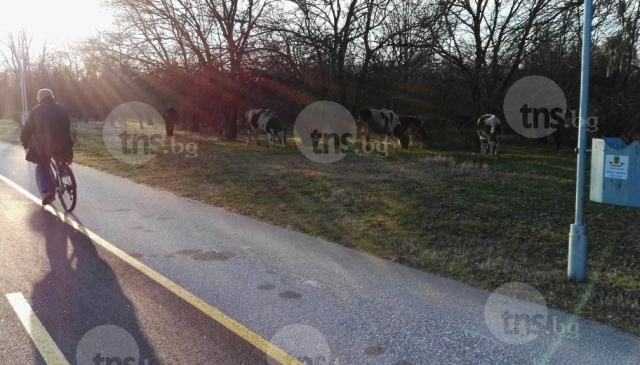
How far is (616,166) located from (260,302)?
4415 mm

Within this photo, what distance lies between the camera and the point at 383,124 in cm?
2142

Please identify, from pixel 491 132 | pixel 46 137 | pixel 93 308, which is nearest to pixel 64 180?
pixel 46 137

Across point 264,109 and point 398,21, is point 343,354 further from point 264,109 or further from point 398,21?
point 264,109

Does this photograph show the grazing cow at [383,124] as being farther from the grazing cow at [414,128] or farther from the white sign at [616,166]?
the white sign at [616,166]

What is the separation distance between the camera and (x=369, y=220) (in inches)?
325

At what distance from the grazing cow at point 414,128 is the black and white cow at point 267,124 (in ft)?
18.4

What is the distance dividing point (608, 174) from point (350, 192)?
5149mm

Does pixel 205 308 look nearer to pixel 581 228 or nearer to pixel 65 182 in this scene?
pixel 581 228

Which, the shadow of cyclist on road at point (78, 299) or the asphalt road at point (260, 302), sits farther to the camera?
the shadow of cyclist on road at point (78, 299)

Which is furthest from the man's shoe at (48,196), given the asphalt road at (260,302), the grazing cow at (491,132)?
the grazing cow at (491,132)

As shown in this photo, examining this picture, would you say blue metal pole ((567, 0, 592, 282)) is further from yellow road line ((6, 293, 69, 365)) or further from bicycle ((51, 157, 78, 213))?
bicycle ((51, 157, 78, 213))

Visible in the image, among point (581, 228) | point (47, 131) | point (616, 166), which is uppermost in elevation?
point (47, 131)

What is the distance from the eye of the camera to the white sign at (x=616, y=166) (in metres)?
5.90

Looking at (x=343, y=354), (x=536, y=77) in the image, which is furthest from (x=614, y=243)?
(x=536, y=77)
